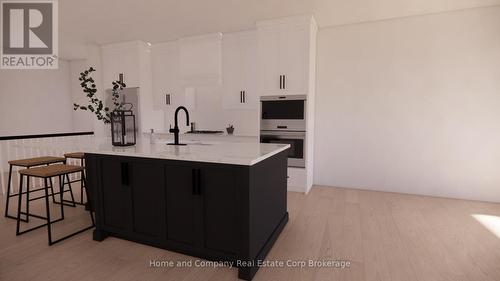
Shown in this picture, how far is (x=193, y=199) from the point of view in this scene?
200 cm

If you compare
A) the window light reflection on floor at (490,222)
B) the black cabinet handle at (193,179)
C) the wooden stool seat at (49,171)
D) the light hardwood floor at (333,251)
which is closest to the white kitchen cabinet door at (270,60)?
the light hardwood floor at (333,251)

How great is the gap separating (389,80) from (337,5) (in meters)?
1.42

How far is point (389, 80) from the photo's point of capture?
3898 millimetres

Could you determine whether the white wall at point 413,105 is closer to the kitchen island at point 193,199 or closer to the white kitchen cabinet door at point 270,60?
the white kitchen cabinet door at point 270,60

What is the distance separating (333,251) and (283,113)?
2195mm

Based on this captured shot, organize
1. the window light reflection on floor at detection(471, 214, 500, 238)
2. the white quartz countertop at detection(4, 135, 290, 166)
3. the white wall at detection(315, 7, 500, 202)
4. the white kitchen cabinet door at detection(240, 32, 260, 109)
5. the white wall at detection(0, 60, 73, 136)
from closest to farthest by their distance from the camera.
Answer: the white quartz countertop at detection(4, 135, 290, 166) < the window light reflection on floor at detection(471, 214, 500, 238) < the white wall at detection(315, 7, 500, 202) < the white kitchen cabinet door at detection(240, 32, 260, 109) < the white wall at detection(0, 60, 73, 136)

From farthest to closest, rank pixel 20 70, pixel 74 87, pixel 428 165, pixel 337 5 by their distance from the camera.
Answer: pixel 74 87, pixel 20 70, pixel 428 165, pixel 337 5

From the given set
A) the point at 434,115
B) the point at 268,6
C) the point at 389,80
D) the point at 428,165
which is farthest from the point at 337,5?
the point at 428,165

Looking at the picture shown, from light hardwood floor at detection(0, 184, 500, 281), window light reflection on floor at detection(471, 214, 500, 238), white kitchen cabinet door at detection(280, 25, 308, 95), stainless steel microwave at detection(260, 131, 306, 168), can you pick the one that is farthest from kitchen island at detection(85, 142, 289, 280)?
window light reflection on floor at detection(471, 214, 500, 238)

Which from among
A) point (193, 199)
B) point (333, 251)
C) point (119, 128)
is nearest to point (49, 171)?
point (119, 128)

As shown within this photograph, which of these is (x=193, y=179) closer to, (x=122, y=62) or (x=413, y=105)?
(x=413, y=105)

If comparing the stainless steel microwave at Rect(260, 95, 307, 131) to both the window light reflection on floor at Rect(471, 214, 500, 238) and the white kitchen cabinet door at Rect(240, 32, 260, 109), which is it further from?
the window light reflection on floor at Rect(471, 214, 500, 238)

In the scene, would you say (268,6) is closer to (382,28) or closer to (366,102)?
(382,28)

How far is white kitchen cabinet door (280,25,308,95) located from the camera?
369 cm
